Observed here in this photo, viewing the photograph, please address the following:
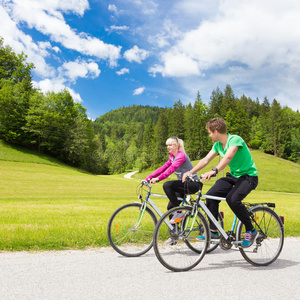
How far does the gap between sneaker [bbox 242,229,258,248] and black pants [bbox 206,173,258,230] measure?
82 mm

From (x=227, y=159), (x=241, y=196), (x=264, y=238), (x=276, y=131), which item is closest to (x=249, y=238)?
(x=264, y=238)

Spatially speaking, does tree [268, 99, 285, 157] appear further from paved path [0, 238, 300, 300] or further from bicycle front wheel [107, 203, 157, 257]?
bicycle front wheel [107, 203, 157, 257]

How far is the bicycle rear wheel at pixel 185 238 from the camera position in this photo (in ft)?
13.8

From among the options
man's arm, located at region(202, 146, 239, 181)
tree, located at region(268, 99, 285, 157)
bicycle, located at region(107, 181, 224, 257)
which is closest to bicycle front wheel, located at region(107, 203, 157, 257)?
bicycle, located at region(107, 181, 224, 257)

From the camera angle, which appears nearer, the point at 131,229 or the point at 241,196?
the point at 241,196

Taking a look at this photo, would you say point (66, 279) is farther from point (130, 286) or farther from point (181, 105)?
point (181, 105)

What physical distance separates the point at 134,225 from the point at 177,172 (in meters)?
1.34

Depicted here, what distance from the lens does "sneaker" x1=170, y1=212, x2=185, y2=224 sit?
4414mm

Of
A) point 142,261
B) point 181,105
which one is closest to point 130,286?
point 142,261

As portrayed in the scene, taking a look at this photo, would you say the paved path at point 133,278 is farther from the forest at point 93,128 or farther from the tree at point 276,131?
the tree at point 276,131

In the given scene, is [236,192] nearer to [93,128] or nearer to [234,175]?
[234,175]

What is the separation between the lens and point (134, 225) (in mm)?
5141

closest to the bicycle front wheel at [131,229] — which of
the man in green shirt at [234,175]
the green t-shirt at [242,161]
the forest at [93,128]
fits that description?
the man in green shirt at [234,175]

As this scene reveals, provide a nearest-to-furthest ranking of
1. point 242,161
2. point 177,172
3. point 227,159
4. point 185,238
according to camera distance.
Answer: point 227,159 < point 185,238 < point 242,161 < point 177,172
